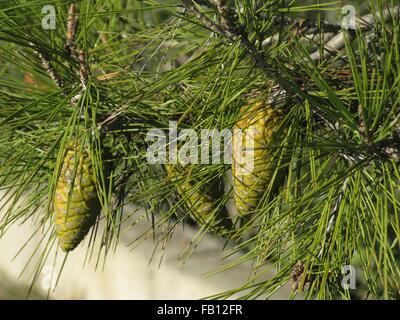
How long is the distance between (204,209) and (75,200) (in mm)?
147

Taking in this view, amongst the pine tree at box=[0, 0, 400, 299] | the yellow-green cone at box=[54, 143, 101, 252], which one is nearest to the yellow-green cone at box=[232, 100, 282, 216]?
the pine tree at box=[0, 0, 400, 299]

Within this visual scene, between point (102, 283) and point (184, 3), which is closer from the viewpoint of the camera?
point (184, 3)

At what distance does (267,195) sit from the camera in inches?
27.3

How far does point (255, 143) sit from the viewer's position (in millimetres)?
663

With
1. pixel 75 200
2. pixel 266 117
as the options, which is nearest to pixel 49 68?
pixel 75 200

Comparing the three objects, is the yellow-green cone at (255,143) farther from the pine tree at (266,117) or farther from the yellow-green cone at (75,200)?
the yellow-green cone at (75,200)

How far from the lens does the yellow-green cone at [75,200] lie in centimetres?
Answer: 74

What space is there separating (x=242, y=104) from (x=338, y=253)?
0.18m

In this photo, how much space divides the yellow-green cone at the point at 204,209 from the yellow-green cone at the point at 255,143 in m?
0.07

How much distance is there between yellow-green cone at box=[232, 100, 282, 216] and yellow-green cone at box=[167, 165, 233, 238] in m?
0.07

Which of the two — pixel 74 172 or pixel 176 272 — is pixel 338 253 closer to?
pixel 74 172

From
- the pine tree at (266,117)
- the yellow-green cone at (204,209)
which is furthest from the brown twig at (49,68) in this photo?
the yellow-green cone at (204,209)

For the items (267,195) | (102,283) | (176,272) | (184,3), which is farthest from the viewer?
(102,283)

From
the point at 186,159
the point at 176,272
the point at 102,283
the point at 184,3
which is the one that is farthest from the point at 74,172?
the point at 102,283
